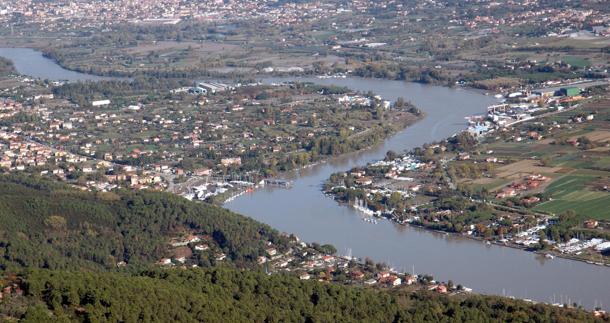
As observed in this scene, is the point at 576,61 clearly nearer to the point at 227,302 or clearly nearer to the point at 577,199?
the point at 577,199

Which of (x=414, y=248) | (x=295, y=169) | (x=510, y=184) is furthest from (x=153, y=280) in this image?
(x=295, y=169)

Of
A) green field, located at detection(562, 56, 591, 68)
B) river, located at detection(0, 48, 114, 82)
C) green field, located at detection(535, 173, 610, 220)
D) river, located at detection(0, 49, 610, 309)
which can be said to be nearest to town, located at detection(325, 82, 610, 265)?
green field, located at detection(535, 173, 610, 220)

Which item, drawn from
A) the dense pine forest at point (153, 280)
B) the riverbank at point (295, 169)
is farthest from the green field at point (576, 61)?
the dense pine forest at point (153, 280)

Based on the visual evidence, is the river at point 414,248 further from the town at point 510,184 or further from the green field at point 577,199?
the green field at point 577,199

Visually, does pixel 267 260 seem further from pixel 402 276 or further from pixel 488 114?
pixel 488 114

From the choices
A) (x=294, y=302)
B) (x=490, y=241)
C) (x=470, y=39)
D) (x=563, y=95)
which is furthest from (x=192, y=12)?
(x=294, y=302)
